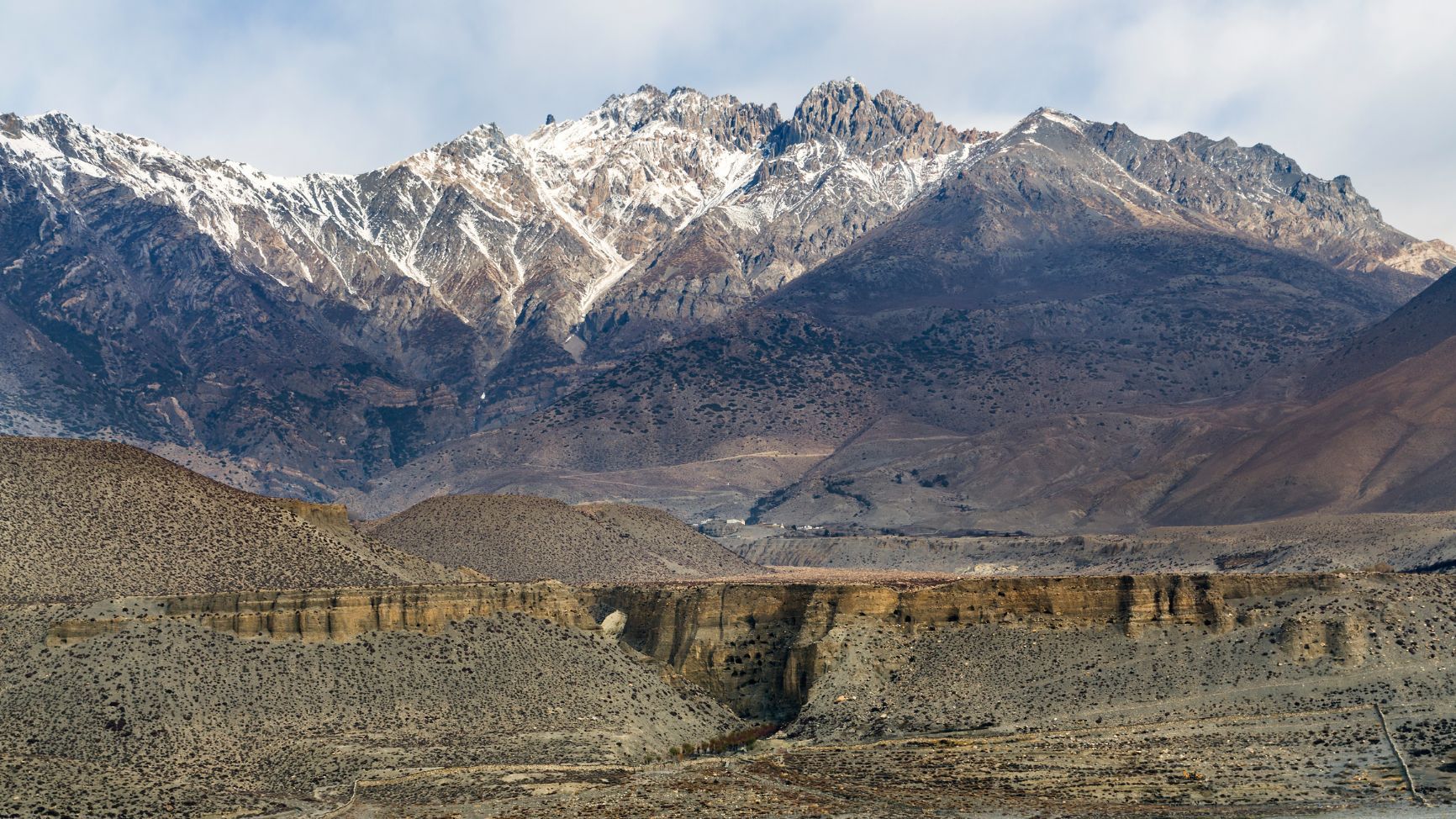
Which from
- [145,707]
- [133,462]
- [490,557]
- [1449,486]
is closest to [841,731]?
[145,707]

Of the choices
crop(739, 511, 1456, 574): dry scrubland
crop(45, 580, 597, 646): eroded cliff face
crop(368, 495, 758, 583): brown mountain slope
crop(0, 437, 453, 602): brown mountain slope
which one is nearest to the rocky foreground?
crop(45, 580, 597, 646): eroded cliff face

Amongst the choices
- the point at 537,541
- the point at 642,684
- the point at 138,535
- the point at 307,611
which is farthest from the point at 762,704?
the point at 537,541

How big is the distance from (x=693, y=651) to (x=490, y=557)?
43.0 m

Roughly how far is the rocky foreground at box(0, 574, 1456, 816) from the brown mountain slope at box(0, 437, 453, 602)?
6303mm

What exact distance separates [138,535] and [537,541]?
188 feet

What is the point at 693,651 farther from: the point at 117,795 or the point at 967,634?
the point at 117,795

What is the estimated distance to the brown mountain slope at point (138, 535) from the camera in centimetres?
9262

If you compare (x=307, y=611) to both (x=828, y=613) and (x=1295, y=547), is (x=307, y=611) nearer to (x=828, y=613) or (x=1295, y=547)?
(x=828, y=613)

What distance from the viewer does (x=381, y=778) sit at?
79688 mm

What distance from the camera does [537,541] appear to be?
153m

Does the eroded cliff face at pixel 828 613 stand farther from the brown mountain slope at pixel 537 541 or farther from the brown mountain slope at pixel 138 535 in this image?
the brown mountain slope at pixel 537 541

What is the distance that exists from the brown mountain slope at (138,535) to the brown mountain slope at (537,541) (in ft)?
104

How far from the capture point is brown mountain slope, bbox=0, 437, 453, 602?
92.6 meters

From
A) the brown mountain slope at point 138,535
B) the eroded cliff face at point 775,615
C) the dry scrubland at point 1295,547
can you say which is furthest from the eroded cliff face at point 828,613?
the dry scrubland at point 1295,547
